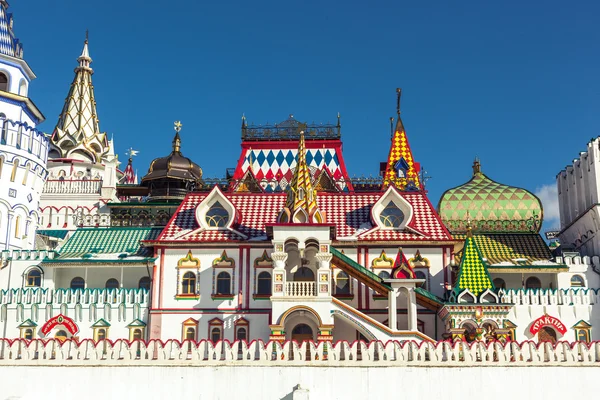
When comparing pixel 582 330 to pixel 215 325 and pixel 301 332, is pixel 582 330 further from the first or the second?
pixel 215 325

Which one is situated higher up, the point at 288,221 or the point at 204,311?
the point at 288,221

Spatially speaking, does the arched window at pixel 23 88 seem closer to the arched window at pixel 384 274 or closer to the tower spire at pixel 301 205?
the tower spire at pixel 301 205

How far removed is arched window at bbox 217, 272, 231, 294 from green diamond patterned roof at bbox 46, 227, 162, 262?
163 inches

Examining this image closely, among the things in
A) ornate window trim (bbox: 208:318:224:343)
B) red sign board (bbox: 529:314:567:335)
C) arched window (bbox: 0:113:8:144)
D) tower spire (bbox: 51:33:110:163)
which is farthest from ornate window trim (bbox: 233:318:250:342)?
tower spire (bbox: 51:33:110:163)

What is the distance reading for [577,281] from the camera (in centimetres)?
4009

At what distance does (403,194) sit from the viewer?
4197 cm

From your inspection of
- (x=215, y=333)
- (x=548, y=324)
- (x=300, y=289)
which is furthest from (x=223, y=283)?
(x=548, y=324)

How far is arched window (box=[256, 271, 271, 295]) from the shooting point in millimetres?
38156

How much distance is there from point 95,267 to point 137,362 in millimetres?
11792

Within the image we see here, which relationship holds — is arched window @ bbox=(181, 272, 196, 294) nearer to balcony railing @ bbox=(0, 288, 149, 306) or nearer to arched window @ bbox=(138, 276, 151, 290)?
balcony railing @ bbox=(0, 288, 149, 306)
